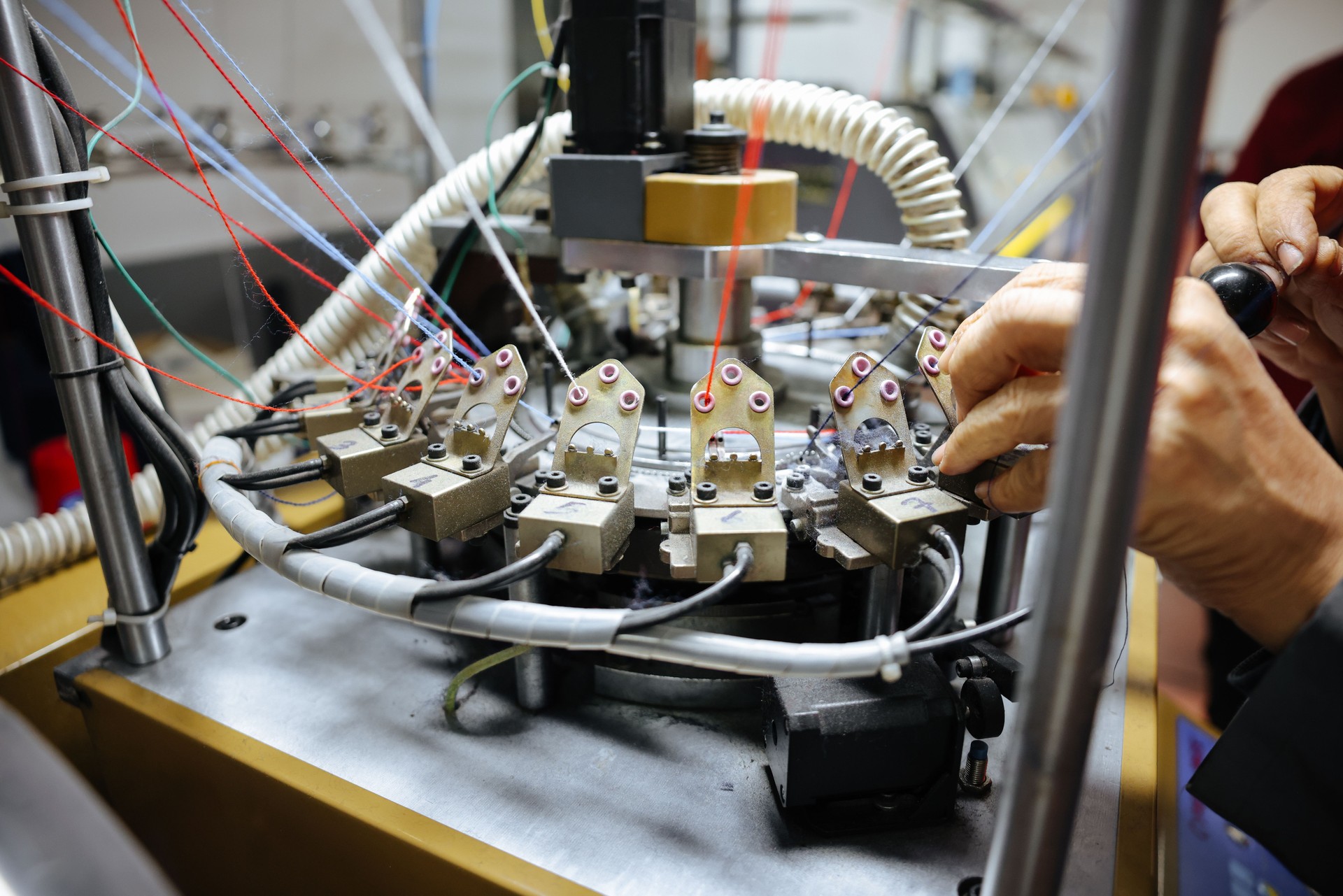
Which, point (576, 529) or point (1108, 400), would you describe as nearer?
point (1108, 400)

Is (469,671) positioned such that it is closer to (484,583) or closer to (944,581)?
(484,583)

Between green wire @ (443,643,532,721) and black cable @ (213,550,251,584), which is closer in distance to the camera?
green wire @ (443,643,532,721)

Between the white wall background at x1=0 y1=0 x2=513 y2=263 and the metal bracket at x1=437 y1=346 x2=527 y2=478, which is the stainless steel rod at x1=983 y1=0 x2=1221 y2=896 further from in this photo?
the white wall background at x1=0 y1=0 x2=513 y2=263

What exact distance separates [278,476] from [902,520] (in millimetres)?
547

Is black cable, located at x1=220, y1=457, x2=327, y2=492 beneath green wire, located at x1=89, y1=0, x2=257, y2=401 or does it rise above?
beneath

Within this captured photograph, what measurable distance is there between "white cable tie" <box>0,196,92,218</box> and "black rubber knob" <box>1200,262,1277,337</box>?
3.11 ft

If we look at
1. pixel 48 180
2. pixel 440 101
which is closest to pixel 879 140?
pixel 48 180

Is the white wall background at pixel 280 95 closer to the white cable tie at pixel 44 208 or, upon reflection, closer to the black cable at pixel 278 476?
the white cable tie at pixel 44 208

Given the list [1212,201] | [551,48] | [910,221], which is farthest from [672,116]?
[1212,201]

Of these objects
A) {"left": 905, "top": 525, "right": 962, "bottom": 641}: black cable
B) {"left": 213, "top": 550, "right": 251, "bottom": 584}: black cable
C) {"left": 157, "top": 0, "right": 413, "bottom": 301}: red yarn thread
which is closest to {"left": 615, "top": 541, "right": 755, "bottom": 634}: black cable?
{"left": 905, "top": 525, "right": 962, "bottom": 641}: black cable

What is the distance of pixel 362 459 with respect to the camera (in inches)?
Result: 29.9

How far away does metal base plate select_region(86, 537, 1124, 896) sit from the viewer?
24.8 inches

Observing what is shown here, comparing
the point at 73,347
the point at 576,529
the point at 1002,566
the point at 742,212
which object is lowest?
the point at 1002,566

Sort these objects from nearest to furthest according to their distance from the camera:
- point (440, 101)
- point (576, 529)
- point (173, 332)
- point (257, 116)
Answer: point (576, 529), point (257, 116), point (173, 332), point (440, 101)
